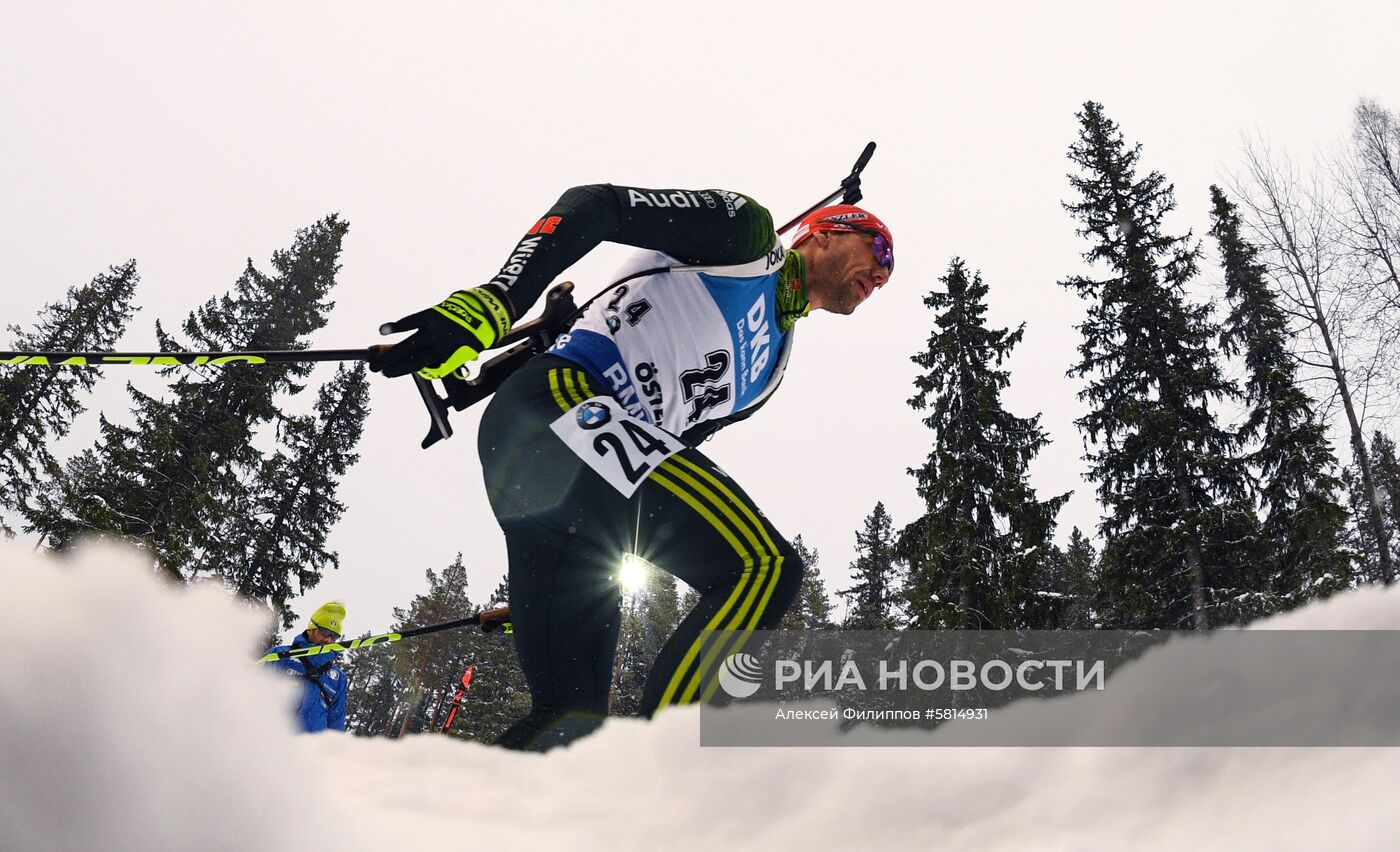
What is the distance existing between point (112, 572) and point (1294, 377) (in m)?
23.0

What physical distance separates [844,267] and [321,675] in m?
5.84

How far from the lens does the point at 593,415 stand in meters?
2.14

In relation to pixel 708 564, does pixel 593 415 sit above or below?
above

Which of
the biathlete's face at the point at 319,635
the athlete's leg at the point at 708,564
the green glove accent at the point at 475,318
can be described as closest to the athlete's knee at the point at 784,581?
the athlete's leg at the point at 708,564

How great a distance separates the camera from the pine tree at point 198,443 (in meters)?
18.4

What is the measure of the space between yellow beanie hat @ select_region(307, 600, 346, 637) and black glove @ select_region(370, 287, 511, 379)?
19.8 feet

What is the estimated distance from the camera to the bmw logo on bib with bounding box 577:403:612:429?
2.12m

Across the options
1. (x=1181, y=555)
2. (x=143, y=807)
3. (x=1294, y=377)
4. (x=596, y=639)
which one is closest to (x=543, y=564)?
(x=596, y=639)

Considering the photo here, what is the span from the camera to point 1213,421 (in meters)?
18.9

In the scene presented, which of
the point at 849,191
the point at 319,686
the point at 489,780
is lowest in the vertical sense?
the point at 489,780

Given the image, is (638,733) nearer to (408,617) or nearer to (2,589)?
(2,589)

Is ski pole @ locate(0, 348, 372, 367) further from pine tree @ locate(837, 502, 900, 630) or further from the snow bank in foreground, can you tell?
pine tree @ locate(837, 502, 900, 630)

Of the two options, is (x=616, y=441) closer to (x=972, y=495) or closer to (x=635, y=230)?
(x=635, y=230)

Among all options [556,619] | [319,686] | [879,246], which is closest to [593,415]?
[556,619]
